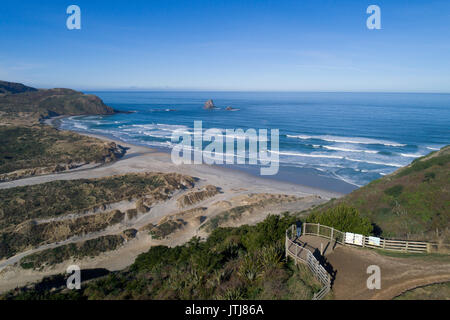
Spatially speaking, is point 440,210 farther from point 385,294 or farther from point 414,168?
point 385,294

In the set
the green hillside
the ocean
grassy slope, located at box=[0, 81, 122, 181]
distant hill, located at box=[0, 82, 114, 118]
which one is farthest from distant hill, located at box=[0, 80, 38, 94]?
the ocean

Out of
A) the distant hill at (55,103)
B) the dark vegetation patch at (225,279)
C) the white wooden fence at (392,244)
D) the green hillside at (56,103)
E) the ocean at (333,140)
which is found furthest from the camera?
the green hillside at (56,103)

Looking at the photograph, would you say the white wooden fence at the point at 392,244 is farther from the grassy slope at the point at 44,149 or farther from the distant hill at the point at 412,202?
the grassy slope at the point at 44,149

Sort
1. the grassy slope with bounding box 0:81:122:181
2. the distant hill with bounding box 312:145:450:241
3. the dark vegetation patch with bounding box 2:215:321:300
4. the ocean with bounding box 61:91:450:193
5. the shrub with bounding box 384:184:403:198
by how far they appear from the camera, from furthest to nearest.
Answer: the ocean with bounding box 61:91:450:193
the grassy slope with bounding box 0:81:122:181
the shrub with bounding box 384:184:403:198
the distant hill with bounding box 312:145:450:241
the dark vegetation patch with bounding box 2:215:321:300

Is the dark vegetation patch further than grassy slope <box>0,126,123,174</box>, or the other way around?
grassy slope <box>0,126,123,174</box>

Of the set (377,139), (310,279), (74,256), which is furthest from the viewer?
(377,139)

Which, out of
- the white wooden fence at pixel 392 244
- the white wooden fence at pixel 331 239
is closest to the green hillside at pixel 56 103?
the white wooden fence at pixel 331 239

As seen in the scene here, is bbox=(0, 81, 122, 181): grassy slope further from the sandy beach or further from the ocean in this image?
the ocean
